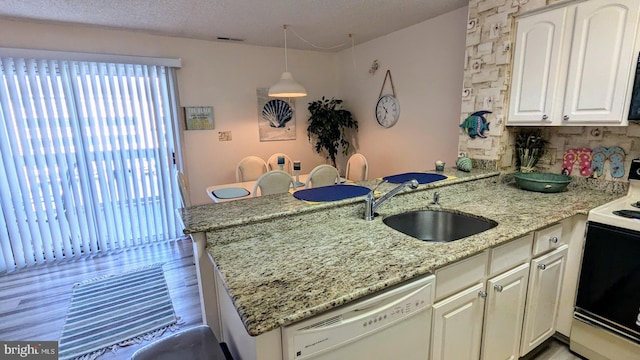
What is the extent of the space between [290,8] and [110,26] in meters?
1.97

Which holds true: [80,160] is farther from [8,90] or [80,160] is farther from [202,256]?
[202,256]

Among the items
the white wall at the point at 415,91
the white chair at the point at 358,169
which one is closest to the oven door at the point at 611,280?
the white wall at the point at 415,91

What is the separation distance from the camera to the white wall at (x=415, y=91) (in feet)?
9.80

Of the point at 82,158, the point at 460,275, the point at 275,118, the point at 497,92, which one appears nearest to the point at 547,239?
the point at 460,275

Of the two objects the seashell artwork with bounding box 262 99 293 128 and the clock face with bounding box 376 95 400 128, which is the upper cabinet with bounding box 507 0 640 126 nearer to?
the clock face with bounding box 376 95 400 128

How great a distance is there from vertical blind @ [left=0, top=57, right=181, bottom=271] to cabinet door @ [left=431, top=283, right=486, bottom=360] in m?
3.43

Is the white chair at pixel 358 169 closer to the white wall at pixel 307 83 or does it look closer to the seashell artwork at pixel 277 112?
the white wall at pixel 307 83

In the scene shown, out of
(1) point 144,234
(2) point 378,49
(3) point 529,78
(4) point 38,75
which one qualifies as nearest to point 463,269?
(3) point 529,78

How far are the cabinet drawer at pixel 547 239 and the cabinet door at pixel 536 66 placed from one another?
0.84m

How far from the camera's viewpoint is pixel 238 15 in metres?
2.85

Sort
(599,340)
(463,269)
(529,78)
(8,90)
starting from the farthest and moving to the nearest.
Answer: (8,90) → (529,78) → (599,340) → (463,269)

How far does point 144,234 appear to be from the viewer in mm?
3654

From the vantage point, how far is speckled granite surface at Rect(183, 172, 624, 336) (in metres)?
0.96

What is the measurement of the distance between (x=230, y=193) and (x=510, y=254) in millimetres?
2395
